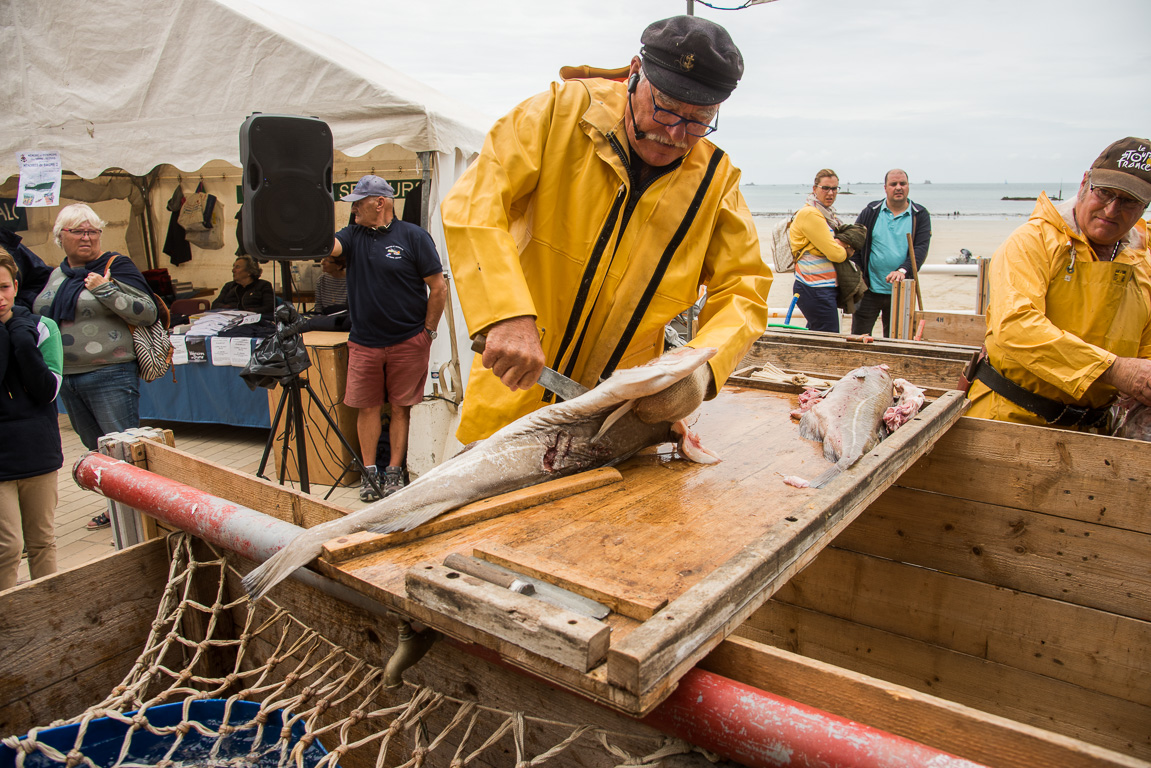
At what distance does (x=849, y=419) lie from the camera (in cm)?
262

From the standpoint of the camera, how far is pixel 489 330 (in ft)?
6.40

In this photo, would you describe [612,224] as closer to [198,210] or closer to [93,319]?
[93,319]

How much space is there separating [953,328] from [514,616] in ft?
20.0

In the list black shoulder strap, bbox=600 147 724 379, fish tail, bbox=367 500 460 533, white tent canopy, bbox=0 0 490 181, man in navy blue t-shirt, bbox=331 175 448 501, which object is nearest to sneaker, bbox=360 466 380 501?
man in navy blue t-shirt, bbox=331 175 448 501

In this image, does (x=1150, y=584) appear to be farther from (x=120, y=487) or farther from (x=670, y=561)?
(x=120, y=487)

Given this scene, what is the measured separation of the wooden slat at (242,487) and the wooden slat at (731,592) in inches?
42.7

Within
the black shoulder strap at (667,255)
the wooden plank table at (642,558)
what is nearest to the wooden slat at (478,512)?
the wooden plank table at (642,558)

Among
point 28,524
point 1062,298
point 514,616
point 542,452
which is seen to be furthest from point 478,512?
point 28,524

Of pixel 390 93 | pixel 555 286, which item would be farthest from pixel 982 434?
pixel 390 93

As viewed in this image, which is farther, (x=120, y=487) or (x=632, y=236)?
(x=632, y=236)

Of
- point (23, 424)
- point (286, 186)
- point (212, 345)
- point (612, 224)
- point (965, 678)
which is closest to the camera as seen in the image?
point (612, 224)

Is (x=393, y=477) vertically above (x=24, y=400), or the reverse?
(x=24, y=400)

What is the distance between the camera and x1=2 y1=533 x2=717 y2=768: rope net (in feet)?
4.33

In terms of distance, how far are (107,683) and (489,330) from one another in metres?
1.46
